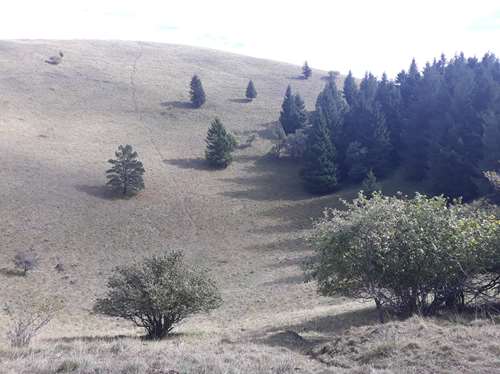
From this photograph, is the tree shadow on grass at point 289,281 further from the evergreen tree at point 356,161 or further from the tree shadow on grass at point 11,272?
the evergreen tree at point 356,161

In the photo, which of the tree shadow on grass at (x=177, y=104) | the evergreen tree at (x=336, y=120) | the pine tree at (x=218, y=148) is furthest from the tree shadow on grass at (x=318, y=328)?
the tree shadow on grass at (x=177, y=104)

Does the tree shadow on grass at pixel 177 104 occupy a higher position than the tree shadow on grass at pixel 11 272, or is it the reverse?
the tree shadow on grass at pixel 177 104

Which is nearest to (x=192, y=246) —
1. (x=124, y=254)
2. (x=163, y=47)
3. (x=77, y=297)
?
(x=124, y=254)

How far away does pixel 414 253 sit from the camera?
15156 millimetres

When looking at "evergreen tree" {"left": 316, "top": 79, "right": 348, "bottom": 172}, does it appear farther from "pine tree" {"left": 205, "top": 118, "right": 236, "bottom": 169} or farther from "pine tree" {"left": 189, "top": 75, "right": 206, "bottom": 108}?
"pine tree" {"left": 189, "top": 75, "right": 206, "bottom": 108}

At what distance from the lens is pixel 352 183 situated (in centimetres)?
5191

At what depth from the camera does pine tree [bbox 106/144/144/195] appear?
45844 millimetres

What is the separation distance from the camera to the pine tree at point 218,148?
55.7m

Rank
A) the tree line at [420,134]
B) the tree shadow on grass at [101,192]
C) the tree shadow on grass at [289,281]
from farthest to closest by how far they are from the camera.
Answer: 1. the tree shadow on grass at [101,192]
2. the tree line at [420,134]
3. the tree shadow on grass at [289,281]

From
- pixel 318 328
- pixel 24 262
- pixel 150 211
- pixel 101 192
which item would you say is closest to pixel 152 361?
pixel 318 328

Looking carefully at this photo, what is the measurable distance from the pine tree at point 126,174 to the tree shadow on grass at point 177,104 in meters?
31.1

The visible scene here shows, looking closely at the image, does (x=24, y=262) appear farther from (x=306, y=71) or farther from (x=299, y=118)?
(x=306, y=71)

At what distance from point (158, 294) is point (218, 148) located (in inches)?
1574

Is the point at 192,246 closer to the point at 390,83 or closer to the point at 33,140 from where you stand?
the point at 33,140
